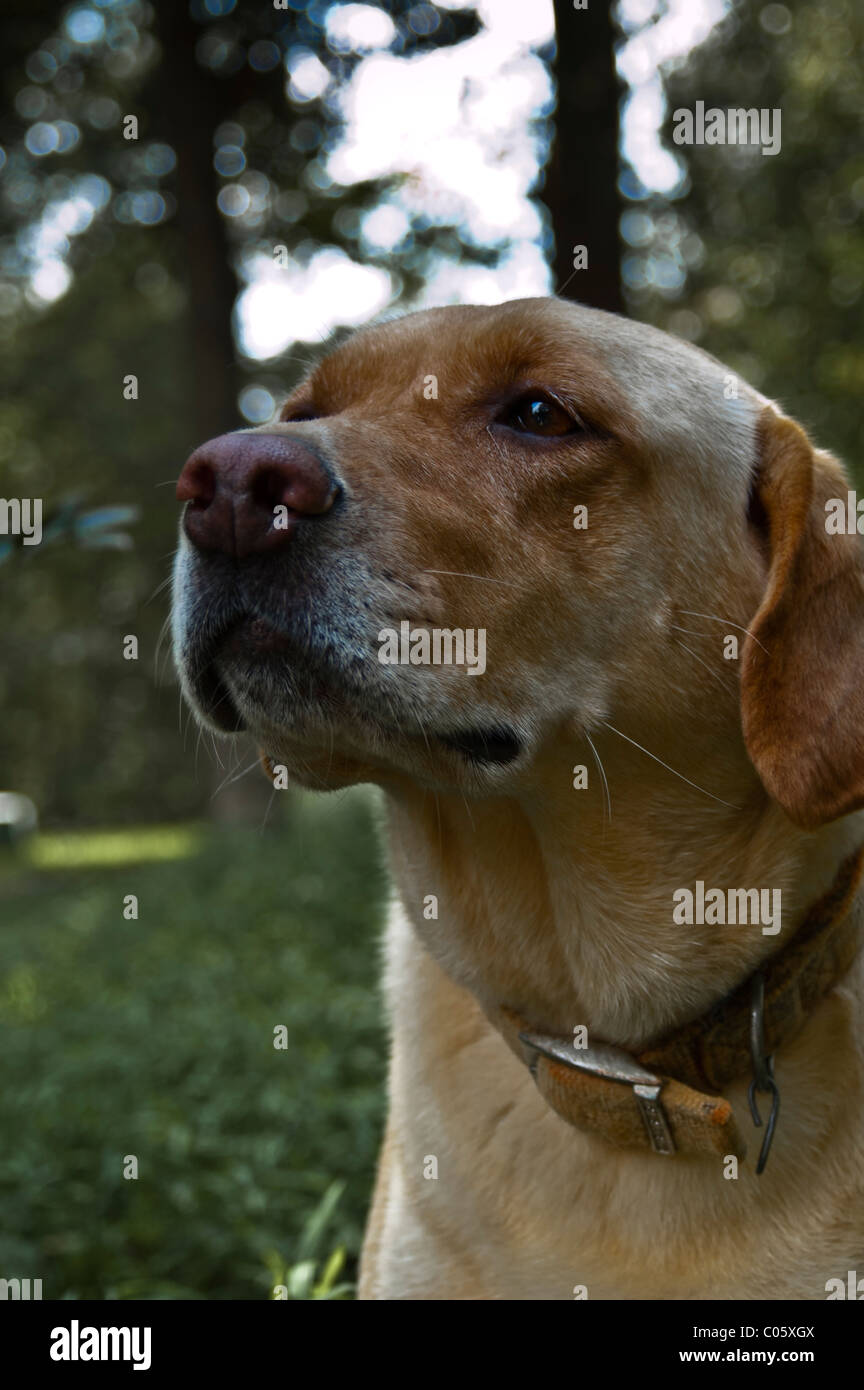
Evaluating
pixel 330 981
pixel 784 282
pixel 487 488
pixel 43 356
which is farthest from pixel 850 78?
pixel 43 356

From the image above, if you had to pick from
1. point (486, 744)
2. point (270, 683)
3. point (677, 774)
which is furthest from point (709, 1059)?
point (270, 683)

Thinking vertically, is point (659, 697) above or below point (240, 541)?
below

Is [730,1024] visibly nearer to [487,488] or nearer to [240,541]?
[487,488]

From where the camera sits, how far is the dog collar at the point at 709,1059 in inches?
86.6

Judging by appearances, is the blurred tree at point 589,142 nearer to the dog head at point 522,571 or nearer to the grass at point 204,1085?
the grass at point 204,1085

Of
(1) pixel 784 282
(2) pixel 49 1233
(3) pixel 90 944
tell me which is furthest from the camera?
(1) pixel 784 282

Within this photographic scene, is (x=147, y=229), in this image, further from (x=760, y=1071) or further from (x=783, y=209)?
(x=760, y=1071)

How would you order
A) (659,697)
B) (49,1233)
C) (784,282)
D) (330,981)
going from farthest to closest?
1. (784,282)
2. (330,981)
3. (49,1233)
4. (659,697)

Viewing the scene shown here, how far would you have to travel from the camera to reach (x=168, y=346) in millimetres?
17453

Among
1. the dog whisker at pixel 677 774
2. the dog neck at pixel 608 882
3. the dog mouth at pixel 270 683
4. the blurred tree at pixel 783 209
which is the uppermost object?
the blurred tree at pixel 783 209

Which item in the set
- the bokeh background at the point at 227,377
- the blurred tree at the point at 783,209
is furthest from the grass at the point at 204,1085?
the blurred tree at the point at 783,209

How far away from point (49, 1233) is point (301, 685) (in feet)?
8.44

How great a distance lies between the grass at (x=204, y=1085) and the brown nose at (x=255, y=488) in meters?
1.25

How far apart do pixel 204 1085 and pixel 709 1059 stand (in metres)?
3.11
